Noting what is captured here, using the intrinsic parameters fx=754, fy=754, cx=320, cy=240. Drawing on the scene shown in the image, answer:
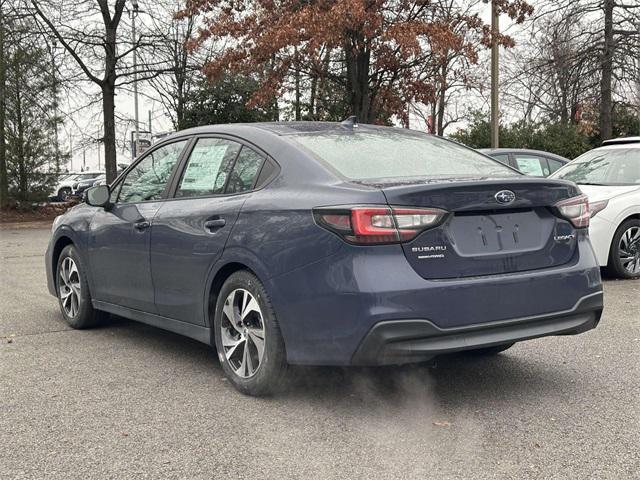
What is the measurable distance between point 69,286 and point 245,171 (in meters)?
2.59

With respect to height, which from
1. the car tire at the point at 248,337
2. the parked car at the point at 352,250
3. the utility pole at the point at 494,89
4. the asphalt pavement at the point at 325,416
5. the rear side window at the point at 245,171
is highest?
the utility pole at the point at 494,89

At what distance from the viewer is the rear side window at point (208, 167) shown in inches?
183

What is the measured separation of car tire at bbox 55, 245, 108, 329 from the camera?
19.8ft

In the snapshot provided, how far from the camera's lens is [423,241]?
362 cm

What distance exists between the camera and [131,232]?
17.2 feet

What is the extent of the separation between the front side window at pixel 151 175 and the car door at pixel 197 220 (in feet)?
0.63

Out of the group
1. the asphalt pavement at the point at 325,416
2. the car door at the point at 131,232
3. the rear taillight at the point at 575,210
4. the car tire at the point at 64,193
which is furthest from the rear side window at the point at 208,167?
the car tire at the point at 64,193

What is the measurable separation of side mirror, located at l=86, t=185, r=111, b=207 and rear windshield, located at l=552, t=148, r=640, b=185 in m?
5.55

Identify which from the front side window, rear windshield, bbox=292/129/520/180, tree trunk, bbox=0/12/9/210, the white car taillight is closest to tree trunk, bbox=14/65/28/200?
tree trunk, bbox=0/12/9/210

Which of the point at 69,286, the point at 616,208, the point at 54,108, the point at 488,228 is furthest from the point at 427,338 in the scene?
the point at 54,108

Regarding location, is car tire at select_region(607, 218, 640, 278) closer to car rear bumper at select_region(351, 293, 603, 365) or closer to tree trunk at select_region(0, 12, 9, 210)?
car rear bumper at select_region(351, 293, 603, 365)

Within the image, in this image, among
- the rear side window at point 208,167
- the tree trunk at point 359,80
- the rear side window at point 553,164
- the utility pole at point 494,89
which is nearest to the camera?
the rear side window at point 208,167

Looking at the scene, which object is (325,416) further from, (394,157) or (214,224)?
(394,157)

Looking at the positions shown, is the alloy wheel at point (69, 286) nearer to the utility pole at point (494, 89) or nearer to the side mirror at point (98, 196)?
the side mirror at point (98, 196)
